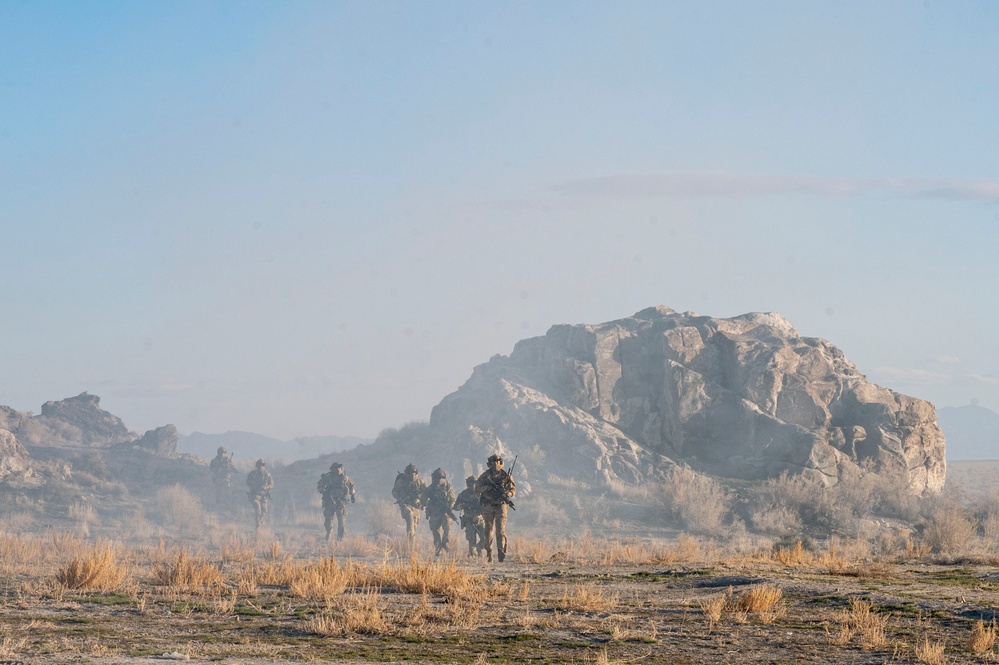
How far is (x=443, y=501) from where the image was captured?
93.2 ft

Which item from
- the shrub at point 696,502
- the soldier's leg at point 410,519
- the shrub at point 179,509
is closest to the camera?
the soldier's leg at point 410,519

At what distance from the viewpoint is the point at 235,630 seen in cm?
1211

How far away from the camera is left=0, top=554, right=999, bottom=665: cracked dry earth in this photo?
10578 mm

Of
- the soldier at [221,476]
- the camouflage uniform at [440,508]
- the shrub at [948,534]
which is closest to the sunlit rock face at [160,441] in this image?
the soldier at [221,476]

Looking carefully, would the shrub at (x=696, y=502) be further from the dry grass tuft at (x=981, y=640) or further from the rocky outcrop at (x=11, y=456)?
the rocky outcrop at (x=11, y=456)

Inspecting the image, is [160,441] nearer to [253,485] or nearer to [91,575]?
[253,485]

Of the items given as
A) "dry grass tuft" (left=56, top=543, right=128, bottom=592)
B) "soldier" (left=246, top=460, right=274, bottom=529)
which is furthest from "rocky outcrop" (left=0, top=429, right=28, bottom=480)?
"dry grass tuft" (left=56, top=543, right=128, bottom=592)

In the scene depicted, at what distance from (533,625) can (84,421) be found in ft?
204

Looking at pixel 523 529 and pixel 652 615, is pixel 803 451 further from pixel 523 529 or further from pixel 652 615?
pixel 652 615

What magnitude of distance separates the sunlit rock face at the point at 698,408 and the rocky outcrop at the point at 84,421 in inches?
1070

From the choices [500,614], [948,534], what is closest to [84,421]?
[948,534]

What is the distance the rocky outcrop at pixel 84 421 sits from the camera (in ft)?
214

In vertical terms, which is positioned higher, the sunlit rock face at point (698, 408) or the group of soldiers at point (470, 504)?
the sunlit rock face at point (698, 408)

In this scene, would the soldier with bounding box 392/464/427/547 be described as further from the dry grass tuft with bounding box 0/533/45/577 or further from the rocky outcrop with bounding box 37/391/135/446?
the rocky outcrop with bounding box 37/391/135/446
